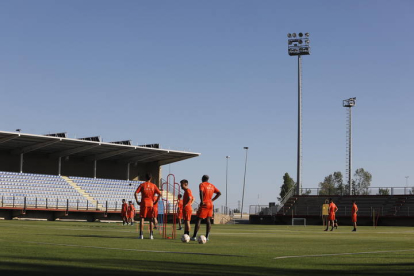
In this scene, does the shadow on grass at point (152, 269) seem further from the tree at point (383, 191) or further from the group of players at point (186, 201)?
the tree at point (383, 191)

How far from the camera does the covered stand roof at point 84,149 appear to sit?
185 ft

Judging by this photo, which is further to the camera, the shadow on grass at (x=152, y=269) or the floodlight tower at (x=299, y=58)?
the floodlight tower at (x=299, y=58)

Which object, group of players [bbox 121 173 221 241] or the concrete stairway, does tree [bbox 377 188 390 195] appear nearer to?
the concrete stairway

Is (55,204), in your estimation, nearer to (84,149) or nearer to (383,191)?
(84,149)

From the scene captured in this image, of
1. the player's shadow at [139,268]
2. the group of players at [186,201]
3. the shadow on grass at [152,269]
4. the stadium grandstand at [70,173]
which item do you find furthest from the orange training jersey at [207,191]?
the stadium grandstand at [70,173]

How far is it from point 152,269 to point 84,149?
178ft

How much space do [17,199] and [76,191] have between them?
27.3 feet

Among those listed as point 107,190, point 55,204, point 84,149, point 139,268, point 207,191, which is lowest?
point 55,204

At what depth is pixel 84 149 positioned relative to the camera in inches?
2430

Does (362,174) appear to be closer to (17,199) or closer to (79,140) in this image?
(79,140)

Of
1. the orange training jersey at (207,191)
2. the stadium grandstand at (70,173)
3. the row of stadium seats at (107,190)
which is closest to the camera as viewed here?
the orange training jersey at (207,191)

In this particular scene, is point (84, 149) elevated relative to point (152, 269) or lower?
elevated

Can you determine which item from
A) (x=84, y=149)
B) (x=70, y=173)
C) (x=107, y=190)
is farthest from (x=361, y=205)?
(x=70, y=173)

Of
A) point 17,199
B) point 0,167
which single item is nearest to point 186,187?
point 17,199
